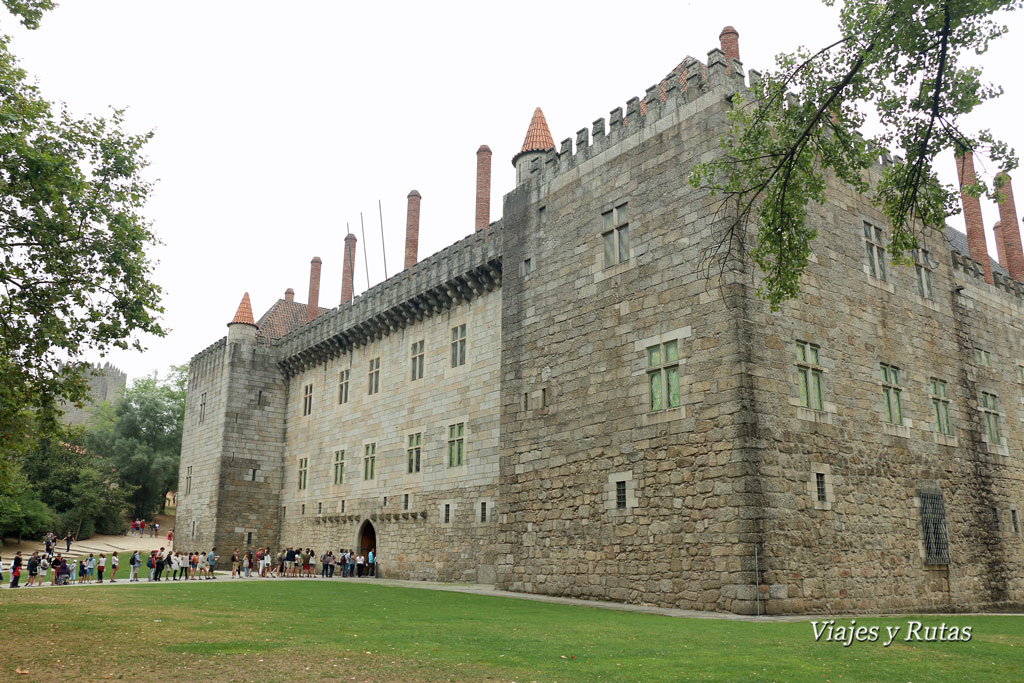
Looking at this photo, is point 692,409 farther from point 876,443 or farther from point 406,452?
point 406,452

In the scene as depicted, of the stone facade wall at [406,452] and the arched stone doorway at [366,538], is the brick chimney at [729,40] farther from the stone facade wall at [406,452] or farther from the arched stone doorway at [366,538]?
the arched stone doorway at [366,538]

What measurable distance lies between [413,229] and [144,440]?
37.2 meters

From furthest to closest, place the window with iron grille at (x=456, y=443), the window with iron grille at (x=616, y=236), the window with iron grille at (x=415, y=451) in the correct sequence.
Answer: the window with iron grille at (x=415, y=451)
the window with iron grille at (x=456, y=443)
the window with iron grille at (x=616, y=236)

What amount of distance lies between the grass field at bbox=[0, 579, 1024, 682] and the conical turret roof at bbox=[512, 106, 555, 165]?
14919 millimetres

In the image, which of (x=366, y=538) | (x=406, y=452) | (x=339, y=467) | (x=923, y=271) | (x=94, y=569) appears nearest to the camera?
(x=923, y=271)

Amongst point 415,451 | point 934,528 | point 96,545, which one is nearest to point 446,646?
point 934,528

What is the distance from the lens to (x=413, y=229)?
3538 cm

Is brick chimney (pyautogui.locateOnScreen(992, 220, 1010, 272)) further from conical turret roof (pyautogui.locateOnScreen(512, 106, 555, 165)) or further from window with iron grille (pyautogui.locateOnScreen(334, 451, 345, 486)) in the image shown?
window with iron grille (pyautogui.locateOnScreen(334, 451, 345, 486))

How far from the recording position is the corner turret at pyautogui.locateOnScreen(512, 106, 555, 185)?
25.2m

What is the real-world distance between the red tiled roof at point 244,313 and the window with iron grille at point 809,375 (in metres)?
30.7

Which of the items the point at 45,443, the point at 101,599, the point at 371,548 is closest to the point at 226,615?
the point at 101,599

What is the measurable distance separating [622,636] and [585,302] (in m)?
11.0

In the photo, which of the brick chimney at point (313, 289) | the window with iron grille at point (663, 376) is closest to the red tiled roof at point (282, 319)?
the brick chimney at point (313, 289)

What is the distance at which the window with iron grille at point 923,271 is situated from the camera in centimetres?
2288
